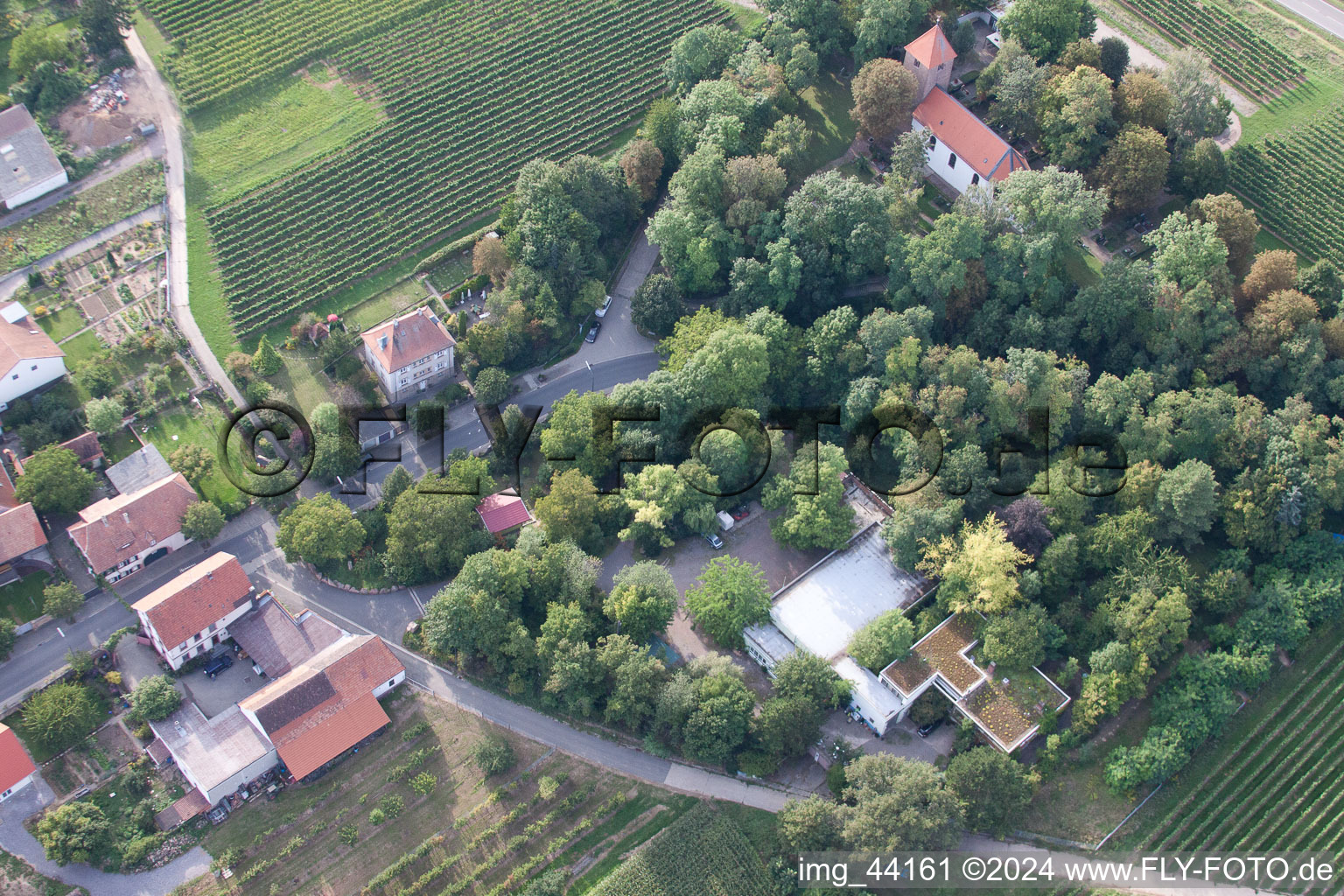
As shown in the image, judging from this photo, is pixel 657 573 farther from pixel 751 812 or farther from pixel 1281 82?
pixel 1281 82

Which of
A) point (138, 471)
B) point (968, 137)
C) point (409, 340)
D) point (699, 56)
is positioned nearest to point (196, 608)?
point (138, 471)

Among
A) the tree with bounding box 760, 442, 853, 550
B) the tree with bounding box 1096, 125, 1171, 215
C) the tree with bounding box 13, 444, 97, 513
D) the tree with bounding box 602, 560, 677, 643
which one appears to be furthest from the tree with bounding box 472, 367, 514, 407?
the tree with bounding box 1096, 125, 1171, 215

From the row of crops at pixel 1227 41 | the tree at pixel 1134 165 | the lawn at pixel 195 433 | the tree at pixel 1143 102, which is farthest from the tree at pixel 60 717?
the row of crops at pixel 1227 41

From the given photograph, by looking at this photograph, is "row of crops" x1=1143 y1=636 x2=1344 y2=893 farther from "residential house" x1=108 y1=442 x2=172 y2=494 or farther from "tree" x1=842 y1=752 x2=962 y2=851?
"residential house" x1=108 y1=442 x2=172 y2=494

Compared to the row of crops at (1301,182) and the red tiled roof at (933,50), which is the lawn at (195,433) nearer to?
the red tiled roof at (933,50)

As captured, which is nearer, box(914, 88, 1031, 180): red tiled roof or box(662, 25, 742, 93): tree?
box(914, 88, 1031, 180): red tiled roof
